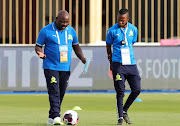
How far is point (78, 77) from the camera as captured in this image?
58.5 feet

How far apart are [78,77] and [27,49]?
172 cm

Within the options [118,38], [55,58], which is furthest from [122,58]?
[55,58]

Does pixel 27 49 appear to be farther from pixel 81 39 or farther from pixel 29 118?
pixel 29 118

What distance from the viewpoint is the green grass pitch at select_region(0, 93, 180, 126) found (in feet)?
34.1

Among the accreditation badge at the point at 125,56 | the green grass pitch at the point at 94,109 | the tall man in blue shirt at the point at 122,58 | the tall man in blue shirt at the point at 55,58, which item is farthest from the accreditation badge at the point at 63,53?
the green grass pitch at the point at 94,109

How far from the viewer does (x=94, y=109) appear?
12.9m

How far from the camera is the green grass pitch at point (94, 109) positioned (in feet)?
34.1

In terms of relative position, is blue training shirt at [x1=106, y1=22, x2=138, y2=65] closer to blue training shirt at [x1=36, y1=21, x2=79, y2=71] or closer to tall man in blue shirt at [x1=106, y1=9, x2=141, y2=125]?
tall man in blue shirt at [x1=106, y1=9, x2=141, y2=125]

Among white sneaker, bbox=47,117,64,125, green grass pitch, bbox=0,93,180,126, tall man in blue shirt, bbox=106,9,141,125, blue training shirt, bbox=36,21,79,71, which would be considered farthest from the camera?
green grass pitch, bbox=0,93,180,126

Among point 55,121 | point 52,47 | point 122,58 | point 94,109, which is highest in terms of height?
point 52,47

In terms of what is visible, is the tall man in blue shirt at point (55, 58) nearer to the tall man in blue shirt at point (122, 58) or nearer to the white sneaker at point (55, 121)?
the white sneaker at point (55, 121)

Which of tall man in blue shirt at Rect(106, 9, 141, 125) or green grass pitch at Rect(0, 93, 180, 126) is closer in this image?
tall man in blue shirt at Rect(106, 9, 141, 125)

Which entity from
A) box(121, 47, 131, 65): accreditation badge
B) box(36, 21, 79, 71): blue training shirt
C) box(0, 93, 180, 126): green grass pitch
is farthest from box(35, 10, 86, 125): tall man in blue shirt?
box(121, 47, 131, 65): accreditation badge

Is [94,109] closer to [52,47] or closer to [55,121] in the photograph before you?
[55,121]
